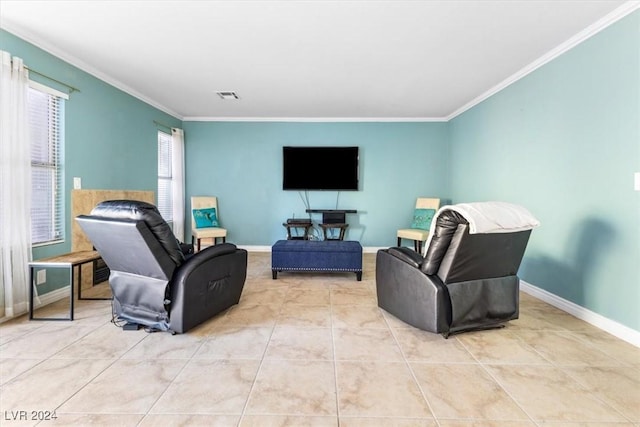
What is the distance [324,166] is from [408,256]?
3.31m

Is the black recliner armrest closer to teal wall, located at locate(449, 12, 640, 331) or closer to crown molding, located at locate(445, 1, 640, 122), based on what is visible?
teal wall, located at locate(449, 12, 640, 331)

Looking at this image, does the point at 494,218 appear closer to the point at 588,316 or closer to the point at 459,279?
the point at 459,279

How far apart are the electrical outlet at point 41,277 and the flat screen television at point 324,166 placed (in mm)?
3594

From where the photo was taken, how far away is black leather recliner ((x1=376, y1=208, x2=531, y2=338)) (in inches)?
80.4

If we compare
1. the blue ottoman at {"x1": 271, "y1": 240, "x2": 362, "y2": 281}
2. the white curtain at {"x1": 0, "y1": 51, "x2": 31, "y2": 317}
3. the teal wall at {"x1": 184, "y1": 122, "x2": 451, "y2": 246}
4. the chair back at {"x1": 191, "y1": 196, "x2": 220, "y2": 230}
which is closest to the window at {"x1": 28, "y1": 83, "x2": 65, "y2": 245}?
the white curtain at {"x1": 0, "y1": 51, "x2": 31, "y2": 317}

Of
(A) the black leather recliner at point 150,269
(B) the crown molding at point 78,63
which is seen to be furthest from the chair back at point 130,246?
(B) the crown molding at point 78,63

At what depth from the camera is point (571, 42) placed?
8.71ft

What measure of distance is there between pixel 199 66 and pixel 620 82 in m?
3.96

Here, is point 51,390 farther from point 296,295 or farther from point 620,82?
point 620,82

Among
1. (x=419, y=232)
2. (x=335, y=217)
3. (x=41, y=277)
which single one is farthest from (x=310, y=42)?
(x=41, y=277)

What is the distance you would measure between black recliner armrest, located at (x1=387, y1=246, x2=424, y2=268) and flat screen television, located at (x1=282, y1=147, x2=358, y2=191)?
9.66 feet

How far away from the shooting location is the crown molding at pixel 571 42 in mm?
2195

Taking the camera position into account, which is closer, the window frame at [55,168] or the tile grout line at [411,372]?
the tile grout line at [411,372]

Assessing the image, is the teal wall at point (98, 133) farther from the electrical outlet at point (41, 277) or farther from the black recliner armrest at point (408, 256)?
the black recliner armrest at point (408, 256)
